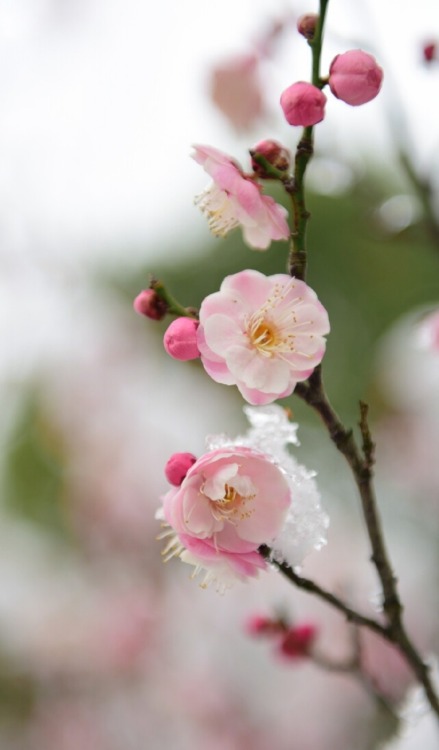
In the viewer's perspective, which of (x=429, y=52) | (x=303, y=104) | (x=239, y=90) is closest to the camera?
(x=303, y=104)

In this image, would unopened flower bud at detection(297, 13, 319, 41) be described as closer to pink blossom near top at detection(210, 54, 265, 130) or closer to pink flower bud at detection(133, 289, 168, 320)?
pink flower bud at detection(133, 289, 168, 320)

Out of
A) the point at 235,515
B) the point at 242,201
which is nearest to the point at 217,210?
the point at 242,201

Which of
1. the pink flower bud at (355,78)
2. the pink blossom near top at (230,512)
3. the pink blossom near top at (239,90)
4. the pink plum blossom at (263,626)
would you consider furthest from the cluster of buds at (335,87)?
the pink blossom near top at (239,90)

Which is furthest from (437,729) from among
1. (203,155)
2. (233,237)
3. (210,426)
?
(233,237)

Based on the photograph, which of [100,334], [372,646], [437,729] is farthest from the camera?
[100,334]

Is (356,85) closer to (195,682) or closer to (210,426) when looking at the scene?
(195,682)

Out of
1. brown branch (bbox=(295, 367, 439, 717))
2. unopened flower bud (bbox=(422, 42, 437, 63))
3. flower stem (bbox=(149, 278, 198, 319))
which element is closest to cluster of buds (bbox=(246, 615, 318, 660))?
brown branch (bbox=(295, 367, 439, 717))

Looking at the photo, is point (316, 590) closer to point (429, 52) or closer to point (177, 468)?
point (177, 468)

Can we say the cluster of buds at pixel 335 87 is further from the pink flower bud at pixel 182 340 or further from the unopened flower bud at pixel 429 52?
the unopened flower bud at pixel 429 52
